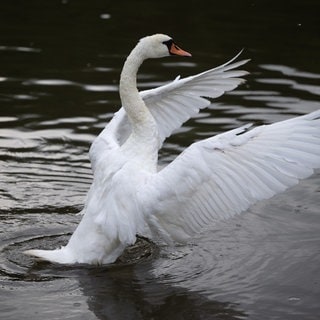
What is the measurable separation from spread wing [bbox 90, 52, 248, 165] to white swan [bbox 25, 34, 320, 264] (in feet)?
0.09

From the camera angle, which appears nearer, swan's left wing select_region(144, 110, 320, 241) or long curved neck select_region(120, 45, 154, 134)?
swan's left wing select_region(144, 110, 320, 241)

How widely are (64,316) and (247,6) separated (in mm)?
13125

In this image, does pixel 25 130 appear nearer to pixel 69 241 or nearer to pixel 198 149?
pixel 69 241

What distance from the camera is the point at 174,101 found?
30.8 ft

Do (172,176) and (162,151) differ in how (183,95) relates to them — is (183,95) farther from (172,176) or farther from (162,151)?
(172,176)

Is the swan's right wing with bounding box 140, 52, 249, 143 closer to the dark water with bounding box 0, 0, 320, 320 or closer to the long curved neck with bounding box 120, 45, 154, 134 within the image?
the long curved neck with bounding box 120, 45, 154, 134

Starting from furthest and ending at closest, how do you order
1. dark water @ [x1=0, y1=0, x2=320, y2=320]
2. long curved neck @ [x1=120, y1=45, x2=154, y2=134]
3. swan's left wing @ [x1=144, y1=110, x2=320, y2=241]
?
long curved neck @ [x1=120, y1=45, x2=154, y2=134]
dark water @ [x1=0, y1=0, x2=320, y2=320]
swan's left wing @ [x1=144, y1=110, x2=320, y2=241]

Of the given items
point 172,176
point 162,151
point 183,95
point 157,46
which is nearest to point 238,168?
point 172,176

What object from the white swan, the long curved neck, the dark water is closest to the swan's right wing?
the white swan

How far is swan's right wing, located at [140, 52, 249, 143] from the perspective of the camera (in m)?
8.91

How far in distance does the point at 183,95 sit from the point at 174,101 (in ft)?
0.39

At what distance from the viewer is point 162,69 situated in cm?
1469

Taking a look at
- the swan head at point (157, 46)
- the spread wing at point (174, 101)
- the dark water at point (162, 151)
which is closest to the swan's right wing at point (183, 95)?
the spread wing at point (174, 101)

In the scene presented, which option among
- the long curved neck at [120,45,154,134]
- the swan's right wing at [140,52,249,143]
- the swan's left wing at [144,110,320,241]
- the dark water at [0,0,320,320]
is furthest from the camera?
the swan's right wing at [140,52,249,143]
